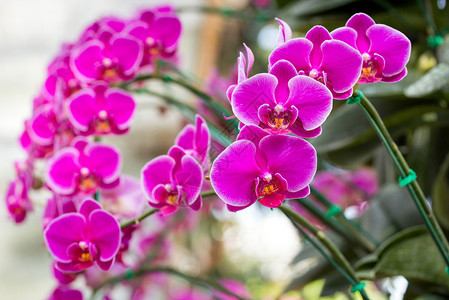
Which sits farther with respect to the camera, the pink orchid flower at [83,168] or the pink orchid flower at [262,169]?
the pink orchid flower at [83,168]

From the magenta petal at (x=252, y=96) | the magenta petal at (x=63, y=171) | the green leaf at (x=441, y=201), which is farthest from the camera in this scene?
the green leaf at (x=441, y=201)

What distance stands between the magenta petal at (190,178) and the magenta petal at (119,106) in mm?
105

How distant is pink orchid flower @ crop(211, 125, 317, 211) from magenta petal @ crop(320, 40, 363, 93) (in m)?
0.03

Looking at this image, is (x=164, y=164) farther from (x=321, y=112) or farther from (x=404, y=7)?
(x=404, y=7)

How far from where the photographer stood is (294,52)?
258mm

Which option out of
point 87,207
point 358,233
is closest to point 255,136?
point 87,207

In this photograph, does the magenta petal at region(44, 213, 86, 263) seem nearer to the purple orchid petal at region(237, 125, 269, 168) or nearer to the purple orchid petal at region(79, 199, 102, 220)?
the purple orchid petal at region(79, 199, 102, 220)

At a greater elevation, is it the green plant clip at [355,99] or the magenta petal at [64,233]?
the green plant clip at [355,99]

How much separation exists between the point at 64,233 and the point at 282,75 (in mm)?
155

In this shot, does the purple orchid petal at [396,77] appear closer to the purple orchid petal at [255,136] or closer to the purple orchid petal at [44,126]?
the purple orchid petal at [255,136]

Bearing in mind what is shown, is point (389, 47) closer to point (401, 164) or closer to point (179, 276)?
point (401, 164)

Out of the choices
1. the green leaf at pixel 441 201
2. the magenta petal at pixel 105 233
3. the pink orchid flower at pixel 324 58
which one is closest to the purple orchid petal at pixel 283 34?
the pink orchid flower at pixel 324 58

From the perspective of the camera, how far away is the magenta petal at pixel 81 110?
14.6 inches

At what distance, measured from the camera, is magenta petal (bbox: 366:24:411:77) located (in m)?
0.28
